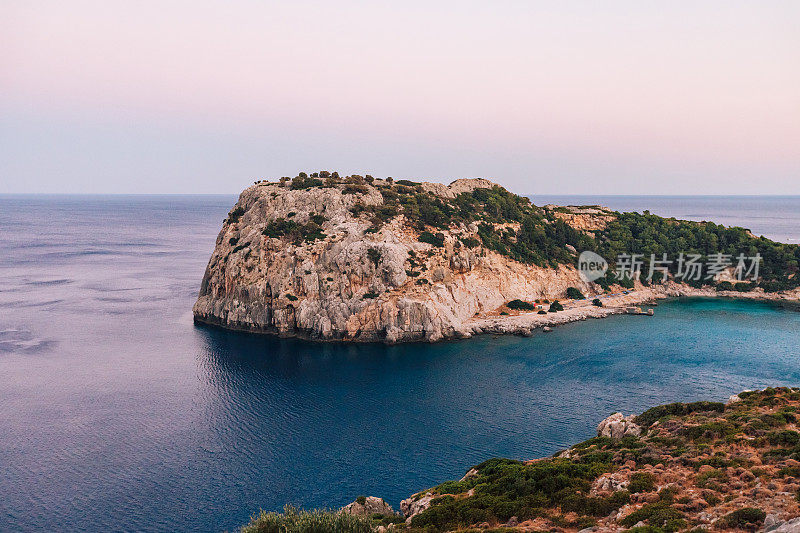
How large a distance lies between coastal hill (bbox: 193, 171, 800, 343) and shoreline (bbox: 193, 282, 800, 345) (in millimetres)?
414

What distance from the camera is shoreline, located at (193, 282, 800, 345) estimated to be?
274 feet

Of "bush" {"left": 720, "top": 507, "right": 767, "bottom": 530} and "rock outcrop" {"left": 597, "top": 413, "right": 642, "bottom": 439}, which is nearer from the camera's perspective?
"bush" {"left": 720, "top": 507, "right": 767, "bottom": 530}

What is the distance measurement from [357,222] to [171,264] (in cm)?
8467

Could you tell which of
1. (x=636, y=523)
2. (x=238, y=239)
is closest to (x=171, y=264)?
(x=238, y=239)

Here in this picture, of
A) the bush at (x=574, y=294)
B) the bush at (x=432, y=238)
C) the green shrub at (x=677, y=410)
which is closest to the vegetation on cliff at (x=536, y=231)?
the bush at (x=432, y=238)

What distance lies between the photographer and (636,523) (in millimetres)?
21781

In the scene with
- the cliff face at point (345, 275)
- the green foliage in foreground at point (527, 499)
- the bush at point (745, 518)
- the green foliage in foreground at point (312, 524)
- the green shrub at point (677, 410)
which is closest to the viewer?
the bush at point (745, 518)

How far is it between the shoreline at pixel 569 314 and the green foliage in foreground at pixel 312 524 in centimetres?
5404

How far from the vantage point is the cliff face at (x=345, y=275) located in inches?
3250

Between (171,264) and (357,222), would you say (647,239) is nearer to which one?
(357,222)

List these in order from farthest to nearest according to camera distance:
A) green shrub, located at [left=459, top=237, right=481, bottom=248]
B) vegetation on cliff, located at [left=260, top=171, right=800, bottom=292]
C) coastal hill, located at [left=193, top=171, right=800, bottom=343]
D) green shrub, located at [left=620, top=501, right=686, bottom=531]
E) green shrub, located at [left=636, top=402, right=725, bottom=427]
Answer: vegetation on cliff, located at [left=260, top=171, right=800, bottom=292] → green shrub, located at [left=459, top=237, right=481, bottom=248] → coastal hill, located at [left=193, top=171, right=800, bottom=343] → green shrub, located at [left=636, top=402, right=725, bottom=427] → green shrub, located at [left=620, top=501, right=686, bottom=531]

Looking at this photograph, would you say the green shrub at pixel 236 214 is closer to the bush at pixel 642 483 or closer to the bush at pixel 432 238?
the bush at pixel 432 238

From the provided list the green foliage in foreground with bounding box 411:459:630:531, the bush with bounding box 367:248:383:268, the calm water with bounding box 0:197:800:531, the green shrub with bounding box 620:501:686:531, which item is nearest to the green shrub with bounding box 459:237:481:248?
the bush with bounding box 367:248:383:268

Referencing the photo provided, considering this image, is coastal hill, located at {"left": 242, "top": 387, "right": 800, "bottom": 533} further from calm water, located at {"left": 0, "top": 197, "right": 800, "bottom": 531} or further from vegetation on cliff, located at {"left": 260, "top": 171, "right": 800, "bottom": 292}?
vegetation on cliff, located at {"left": 260, "top": 171, "right": 800, "bottom": 292}
